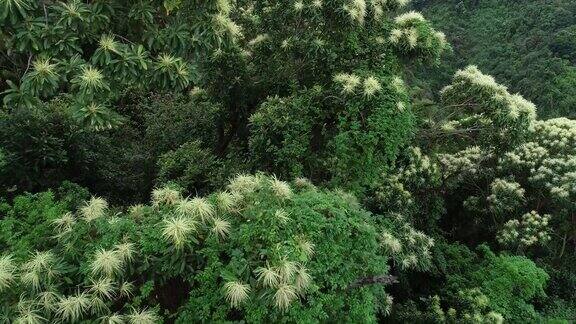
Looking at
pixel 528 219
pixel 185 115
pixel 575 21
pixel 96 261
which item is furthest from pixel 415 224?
pixel 575 21

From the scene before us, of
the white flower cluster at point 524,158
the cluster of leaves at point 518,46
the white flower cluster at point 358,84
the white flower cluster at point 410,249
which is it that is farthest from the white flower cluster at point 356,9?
the cluster of leaves at point 518,46

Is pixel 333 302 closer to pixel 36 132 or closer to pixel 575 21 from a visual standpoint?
pixel 36 132

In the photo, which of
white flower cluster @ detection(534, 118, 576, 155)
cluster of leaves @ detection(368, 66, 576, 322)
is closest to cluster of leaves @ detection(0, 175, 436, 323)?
cluster of leaves @ detection(368, 66, 576, 322)

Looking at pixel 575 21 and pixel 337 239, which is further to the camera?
pixel 575 21

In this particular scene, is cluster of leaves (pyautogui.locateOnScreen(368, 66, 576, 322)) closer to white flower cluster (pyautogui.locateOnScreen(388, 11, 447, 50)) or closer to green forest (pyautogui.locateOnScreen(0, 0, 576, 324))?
green forest (pyautogui.locateOnScreen(0, 0, 576, 324))

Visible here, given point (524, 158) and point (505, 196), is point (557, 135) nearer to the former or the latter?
point (524, 158)

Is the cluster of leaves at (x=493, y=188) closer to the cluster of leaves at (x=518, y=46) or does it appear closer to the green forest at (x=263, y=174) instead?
the green forest at (x=263, y=174)
